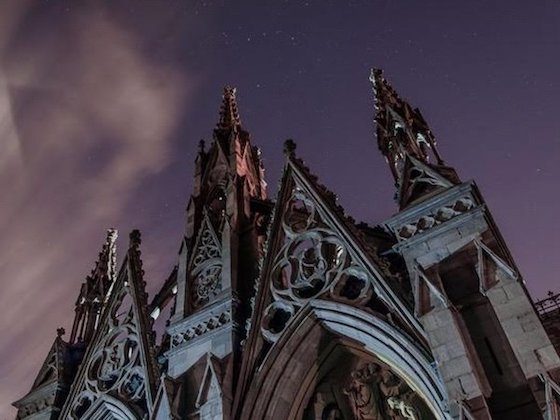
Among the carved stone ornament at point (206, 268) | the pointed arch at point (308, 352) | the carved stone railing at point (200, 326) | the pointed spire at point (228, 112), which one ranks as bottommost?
the pointed arch at point (308, 352)

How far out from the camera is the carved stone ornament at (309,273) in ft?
34.1

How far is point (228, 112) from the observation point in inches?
714

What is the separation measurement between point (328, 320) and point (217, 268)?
350 centimetres

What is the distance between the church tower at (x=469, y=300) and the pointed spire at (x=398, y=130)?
365 mm

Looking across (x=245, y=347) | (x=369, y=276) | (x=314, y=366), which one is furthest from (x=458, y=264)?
(x=245, y=347)

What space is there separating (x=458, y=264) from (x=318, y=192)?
4057 mm

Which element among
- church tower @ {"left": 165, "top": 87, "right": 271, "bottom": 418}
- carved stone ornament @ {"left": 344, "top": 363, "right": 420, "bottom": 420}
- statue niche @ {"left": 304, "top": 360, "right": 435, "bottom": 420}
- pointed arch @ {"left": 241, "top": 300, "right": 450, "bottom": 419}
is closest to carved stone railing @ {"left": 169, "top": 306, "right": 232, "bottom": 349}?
church tower @ {"left": 165, "top": 87, "right": 271, "bottom": 418}

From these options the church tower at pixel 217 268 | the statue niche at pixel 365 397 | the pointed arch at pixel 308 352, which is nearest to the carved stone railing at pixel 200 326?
the church tower at pixel 217 268

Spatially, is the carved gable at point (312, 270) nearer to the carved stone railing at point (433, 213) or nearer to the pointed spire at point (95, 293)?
the carved stone railing at point (433, 213)

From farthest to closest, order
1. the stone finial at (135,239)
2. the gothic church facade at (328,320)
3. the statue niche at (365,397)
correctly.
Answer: the stone finial at (135,239)
the statue niche at (365,397)
the gothic church facade at (328,320)

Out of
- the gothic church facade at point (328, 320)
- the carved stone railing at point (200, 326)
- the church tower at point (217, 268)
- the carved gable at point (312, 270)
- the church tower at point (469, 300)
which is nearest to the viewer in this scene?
the church tower at point (469, 300)

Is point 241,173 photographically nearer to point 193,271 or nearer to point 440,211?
point 193,271

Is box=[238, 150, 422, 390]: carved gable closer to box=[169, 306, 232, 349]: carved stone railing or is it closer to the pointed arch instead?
the pointed arch

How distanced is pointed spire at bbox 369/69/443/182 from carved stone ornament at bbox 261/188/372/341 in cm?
179
